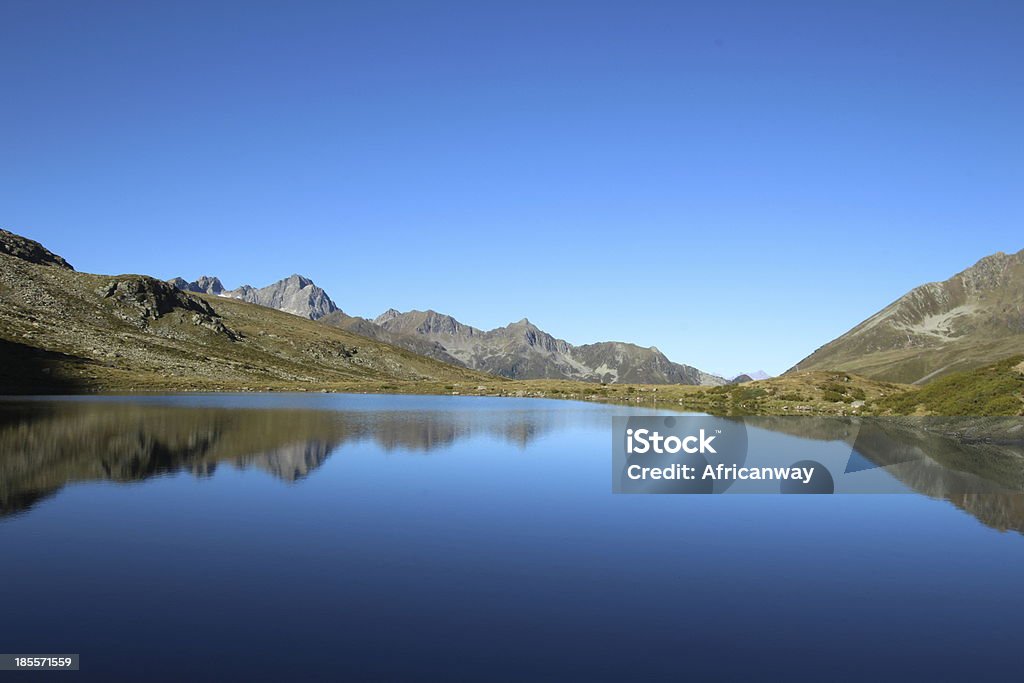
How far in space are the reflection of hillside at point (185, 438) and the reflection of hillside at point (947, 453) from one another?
98.2ft

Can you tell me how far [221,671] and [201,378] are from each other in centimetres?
19354

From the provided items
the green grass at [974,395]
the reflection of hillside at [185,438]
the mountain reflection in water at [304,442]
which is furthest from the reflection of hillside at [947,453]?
the reflection of hillside at [185,438]

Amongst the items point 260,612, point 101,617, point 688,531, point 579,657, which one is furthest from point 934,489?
point 101,617

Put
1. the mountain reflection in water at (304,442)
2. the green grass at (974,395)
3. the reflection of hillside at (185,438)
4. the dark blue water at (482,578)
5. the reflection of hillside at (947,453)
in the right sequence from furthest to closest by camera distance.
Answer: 1. the green grass at (974,395)
2. the reflection of hillside at (185,438)
3. the mountain reflection in water at (304,442)
4. the reflection of hillside at (947,453)
5. the dark blue water at (482,578)

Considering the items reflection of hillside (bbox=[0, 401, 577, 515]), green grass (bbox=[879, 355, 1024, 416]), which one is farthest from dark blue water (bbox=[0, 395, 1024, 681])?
green grass (bbox=[879, 355, 1024, 416])

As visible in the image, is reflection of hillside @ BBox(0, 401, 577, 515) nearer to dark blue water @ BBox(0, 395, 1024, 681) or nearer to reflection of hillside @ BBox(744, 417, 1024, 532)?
dark blue water @ BBox(0, 395, 1024, 681)

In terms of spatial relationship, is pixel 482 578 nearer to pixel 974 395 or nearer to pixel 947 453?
pixel 947 453

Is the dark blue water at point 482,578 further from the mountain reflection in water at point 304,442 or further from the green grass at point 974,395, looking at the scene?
the green grass at point 974,395

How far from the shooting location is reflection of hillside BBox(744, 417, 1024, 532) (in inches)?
1501

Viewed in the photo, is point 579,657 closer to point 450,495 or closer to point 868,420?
point 450,495

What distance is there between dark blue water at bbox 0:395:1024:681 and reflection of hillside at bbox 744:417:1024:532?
1.04m

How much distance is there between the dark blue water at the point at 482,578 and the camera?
54.4 feet

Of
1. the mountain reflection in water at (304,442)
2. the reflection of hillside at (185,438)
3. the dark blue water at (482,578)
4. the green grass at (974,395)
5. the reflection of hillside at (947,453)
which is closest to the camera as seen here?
the dark blue water at (482,578)

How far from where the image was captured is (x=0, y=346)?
16412 cm
